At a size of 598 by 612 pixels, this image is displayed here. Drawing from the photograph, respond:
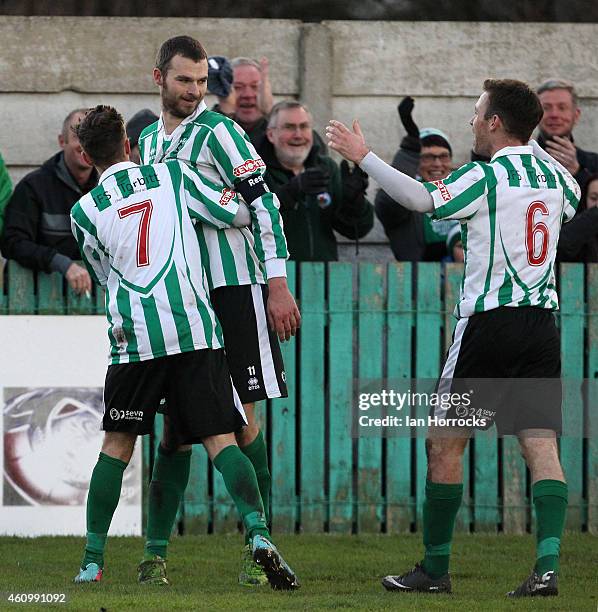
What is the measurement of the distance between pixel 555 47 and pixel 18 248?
4448 mm

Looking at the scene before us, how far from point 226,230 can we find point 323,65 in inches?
167

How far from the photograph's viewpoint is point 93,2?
1102 cm

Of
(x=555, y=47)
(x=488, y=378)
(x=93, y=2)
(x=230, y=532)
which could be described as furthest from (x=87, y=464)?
(x=555, y=47)

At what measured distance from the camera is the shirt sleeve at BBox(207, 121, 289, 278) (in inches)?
253

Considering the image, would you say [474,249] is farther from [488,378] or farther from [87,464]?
[87,464]

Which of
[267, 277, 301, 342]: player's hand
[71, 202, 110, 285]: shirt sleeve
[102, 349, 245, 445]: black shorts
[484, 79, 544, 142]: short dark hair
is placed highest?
[484, 79, 544, 142]: short dark hair

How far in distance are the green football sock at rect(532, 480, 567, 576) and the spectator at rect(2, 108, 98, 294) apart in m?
Answer: 3.17

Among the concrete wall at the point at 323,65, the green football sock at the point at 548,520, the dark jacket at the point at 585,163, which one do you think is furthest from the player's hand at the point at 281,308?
the concrete wall at the point at 323,65

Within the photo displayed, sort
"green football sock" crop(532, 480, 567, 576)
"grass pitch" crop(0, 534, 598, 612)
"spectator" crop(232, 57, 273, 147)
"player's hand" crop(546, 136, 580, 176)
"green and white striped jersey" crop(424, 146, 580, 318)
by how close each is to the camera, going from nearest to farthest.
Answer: "grass pitch" crop(0, 534, 598, 612) < "green football sock" crop(532, 480, 567, 576) < "green and white striped jersey" crop(424, 146, 580, 318) < "player's hand" crop(546, 136, 580, 176) < "spectator" crop(232, 57, 273, 147)

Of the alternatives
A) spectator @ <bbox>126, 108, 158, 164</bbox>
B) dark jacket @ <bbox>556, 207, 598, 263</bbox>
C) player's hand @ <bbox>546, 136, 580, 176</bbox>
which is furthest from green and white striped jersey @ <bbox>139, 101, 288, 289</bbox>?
player's hand @ <bbox>546, 136, 580, 176</bbox>

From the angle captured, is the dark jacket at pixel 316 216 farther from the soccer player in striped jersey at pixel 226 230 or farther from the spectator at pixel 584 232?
the soccer player in striped jersey at pixel 226 230

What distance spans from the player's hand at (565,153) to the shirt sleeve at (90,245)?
11.6ft

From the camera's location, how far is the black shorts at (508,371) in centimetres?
626

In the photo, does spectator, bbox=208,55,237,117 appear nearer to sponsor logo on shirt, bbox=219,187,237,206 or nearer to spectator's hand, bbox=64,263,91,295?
spectator's hand, bbox=64,263,91,295
